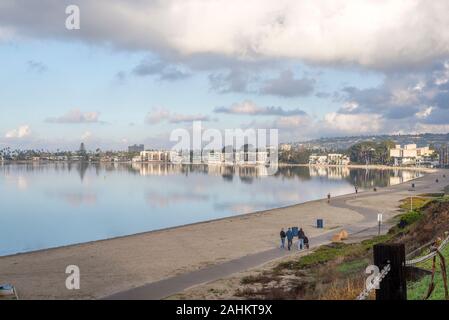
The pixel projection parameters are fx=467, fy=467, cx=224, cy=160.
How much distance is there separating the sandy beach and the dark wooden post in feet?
42.1

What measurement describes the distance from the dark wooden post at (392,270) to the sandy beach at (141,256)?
42.1ft

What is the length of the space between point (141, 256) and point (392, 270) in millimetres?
21263

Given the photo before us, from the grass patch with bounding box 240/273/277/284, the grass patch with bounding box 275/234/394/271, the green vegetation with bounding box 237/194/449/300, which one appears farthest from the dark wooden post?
the grass patch with bounding box 275/234/394/271

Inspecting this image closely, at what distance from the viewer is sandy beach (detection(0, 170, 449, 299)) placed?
18406mm

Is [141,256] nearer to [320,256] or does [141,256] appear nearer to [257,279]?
[320,256]

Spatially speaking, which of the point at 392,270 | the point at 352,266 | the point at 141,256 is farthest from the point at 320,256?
the point at 392,270

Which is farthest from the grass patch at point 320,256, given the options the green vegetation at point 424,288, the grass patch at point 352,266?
the green vegetation at point 424,288

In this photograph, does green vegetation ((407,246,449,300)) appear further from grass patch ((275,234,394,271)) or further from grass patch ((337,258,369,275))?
grass patch ((275,234,394,271))

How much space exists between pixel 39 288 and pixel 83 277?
2.21m

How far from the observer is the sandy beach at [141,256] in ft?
60.4

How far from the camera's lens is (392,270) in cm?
546

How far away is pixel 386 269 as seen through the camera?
5453mm
